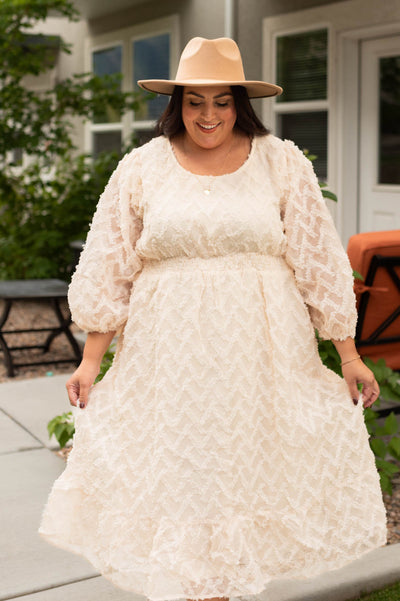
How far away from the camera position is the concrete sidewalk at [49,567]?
2990 mm

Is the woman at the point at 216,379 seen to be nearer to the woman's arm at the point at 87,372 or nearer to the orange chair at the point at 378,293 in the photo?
the woman's arm at the point at 87,372

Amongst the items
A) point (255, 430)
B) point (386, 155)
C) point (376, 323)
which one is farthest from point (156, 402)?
point (386, 155)

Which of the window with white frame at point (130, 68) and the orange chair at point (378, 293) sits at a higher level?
the window with white frame at point (130, 68)

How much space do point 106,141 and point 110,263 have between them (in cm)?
878

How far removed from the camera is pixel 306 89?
7.75 metres

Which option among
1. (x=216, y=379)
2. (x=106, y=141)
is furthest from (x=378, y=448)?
(x=106, y=141)

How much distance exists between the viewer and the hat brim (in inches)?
97.5

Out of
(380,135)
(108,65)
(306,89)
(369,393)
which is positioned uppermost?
(108,65)

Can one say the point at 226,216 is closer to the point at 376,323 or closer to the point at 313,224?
the point at 313,224

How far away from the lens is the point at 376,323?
14.6 ft

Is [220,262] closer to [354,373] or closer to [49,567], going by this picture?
[354,373]

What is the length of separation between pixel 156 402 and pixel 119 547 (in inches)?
16.2

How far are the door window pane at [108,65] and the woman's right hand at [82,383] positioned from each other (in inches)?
326

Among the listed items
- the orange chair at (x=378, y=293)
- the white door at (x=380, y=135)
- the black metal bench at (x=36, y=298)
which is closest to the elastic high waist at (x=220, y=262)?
the orange chair at (x=378, y=293)
